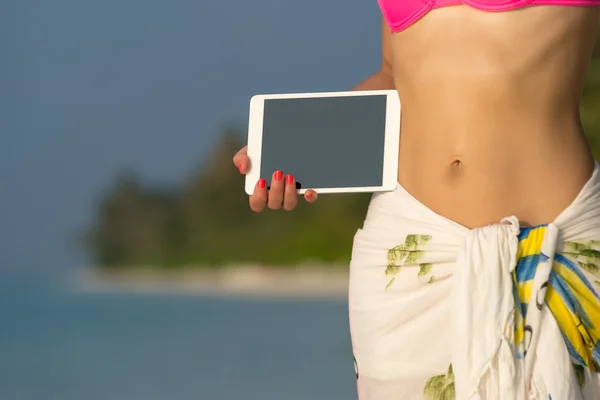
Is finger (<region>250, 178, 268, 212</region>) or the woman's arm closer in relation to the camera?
finger (<region>250, 178, 268, 212</region>)

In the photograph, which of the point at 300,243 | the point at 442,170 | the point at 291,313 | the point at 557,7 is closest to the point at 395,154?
the point at 442,170

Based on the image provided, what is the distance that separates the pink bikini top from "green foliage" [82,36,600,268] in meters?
12.7

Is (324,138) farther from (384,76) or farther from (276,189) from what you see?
(384,76)

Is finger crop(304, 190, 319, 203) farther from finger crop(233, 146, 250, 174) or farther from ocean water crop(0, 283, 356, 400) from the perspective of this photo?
ocean water crop(0, 283, 356, 400)

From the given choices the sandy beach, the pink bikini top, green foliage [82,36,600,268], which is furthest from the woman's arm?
green foliage [82,36,600,268]

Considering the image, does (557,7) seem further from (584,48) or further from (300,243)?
(300,243)

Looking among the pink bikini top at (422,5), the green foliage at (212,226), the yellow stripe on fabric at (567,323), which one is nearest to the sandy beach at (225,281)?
the green foliage at (212,226)

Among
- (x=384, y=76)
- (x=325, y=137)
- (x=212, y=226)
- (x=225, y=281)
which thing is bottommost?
(x=225, y=281)

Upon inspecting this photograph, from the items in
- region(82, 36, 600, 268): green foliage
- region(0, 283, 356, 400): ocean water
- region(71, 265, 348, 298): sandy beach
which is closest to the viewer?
region(0, 283, 356, 400): ocean water

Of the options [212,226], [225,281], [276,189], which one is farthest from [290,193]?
[212,226]

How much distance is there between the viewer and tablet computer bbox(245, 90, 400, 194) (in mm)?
1442

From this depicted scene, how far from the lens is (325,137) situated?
4.90 ft

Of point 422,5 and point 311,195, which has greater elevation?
point 422,5

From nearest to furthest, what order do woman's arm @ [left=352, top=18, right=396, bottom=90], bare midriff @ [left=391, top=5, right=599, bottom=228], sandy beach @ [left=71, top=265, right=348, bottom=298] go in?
1. bare midriff @ [left=391, top=5, right=599, bottom=228]
2. woman's arm @ [left=352, top=18, right=396, bottom=90]
3. sandy beach @ [left=71, top=265, right=348, bottom=298]
